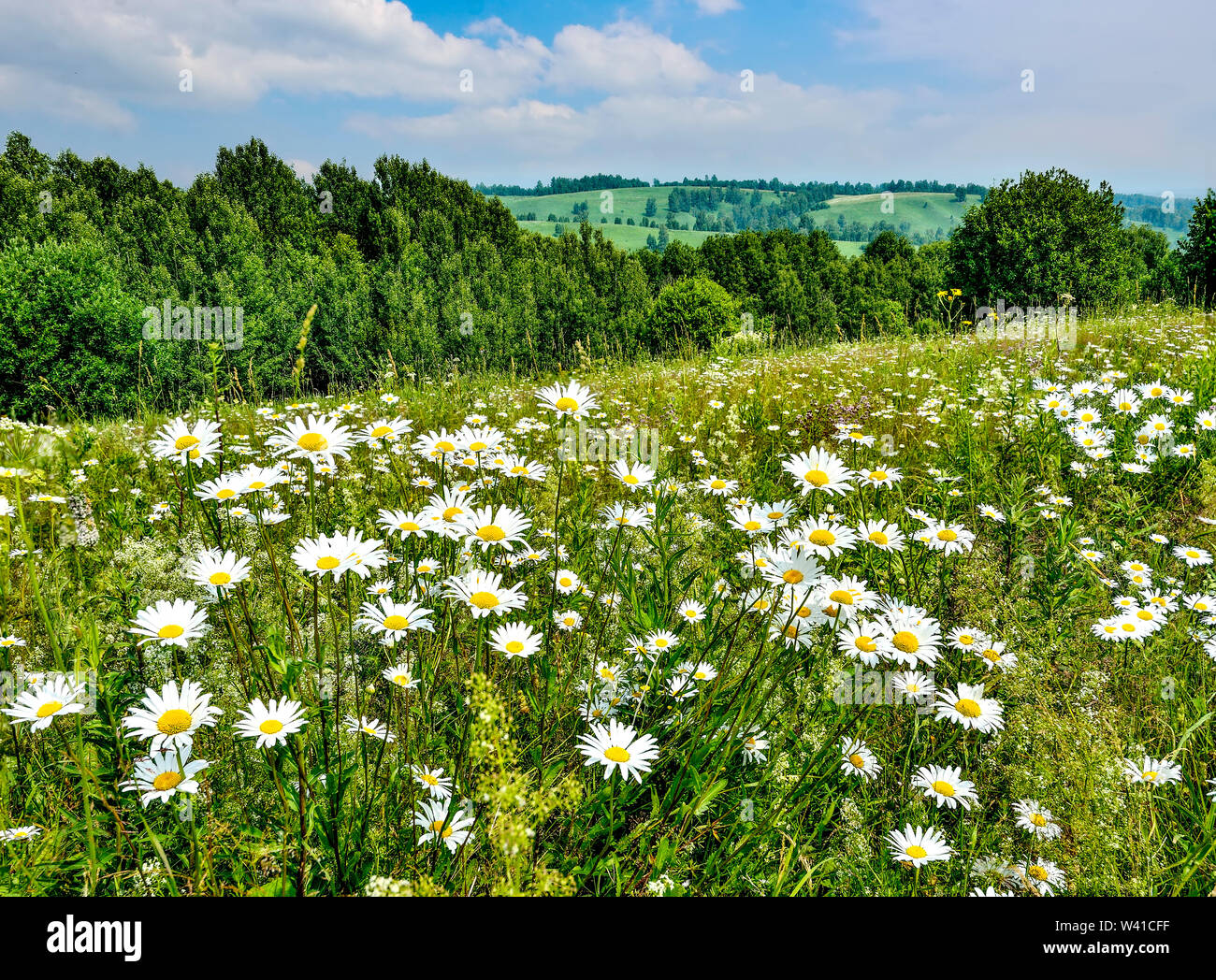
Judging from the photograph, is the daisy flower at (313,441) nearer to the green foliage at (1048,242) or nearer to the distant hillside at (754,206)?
the green foliage at (1048,242)

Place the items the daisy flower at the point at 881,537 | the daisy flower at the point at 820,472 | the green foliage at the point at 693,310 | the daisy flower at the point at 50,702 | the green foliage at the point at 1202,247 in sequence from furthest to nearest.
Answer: the green foliage at the point at 693,310 → the green foliage at the point at 1202,247 → the daisy flower at the point at 881,537 → the daisy flower at the point at 820,472 → the daisy flower at the point at 50,702

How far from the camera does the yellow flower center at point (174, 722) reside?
121cm

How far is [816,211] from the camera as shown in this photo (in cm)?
12669

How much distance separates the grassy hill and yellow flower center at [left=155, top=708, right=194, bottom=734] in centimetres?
10969

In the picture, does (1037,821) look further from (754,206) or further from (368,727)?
(754,206)

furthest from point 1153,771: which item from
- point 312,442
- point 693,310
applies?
point 693,310

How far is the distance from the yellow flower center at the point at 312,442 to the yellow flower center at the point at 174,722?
0.63 meters

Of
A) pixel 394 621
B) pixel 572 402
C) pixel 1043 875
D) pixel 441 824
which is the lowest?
pixel 1043 875

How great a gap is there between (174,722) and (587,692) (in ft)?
3.51

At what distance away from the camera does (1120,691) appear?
233 centimetres

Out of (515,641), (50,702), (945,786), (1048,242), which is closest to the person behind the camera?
(50,702)

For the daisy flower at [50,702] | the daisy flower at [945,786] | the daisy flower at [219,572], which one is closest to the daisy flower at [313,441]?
the daisy flower at [219,572]

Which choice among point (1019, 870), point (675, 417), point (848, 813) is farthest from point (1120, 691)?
point (675, 417)
